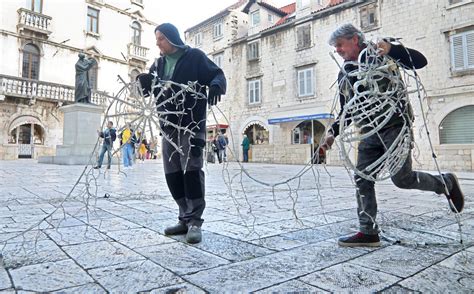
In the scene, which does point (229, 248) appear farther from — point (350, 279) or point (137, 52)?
point (137, 52)

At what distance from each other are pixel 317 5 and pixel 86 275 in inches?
835

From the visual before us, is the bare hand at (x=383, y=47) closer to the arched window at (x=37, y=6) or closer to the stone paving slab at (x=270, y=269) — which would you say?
the stone paving slab at (x=270, y=269)

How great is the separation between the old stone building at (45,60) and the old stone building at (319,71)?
354 inches

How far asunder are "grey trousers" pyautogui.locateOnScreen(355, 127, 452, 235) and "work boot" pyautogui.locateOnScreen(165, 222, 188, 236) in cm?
133

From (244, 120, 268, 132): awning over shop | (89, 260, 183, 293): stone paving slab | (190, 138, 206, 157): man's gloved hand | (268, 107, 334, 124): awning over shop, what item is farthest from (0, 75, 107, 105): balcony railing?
(89, 260, 183, 293): stone paving slab

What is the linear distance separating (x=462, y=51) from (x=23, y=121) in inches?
954

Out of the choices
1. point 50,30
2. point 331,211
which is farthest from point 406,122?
point 50,30

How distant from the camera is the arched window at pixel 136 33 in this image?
2746 cm

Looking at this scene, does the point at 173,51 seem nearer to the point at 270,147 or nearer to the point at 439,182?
the point at 439,182

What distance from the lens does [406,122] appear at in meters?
2.27

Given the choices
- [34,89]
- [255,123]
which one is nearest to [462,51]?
[255,123]

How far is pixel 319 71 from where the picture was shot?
19391 millimetres

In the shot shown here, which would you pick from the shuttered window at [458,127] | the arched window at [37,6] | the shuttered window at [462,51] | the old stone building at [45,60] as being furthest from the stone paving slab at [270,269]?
the arched window at [37,6]

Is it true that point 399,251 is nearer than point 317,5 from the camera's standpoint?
Yes
